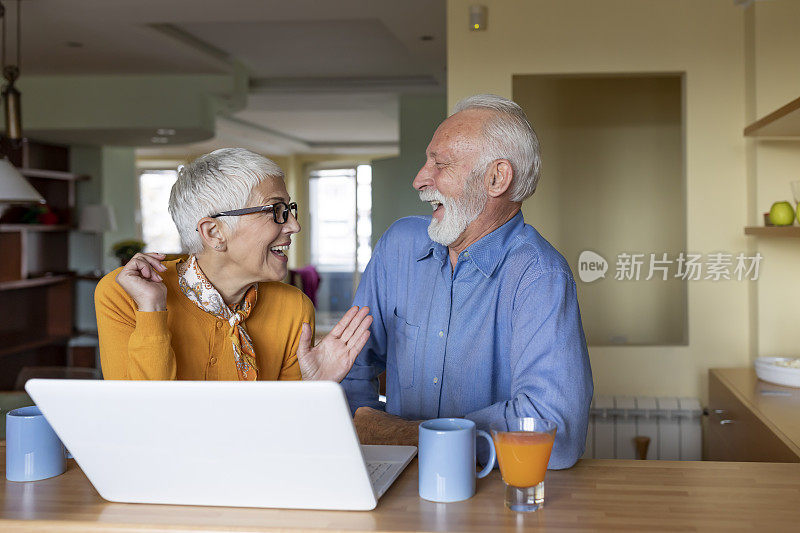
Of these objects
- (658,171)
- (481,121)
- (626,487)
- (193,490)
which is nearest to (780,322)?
(658,171)

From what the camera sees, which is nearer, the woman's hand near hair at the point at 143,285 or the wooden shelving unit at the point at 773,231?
the woman's hand near hair at the point at 143,285

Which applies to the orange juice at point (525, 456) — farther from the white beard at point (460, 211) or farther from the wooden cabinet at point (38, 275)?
the wooden cabinet at point (38, 275)

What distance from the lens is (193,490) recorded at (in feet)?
3.83

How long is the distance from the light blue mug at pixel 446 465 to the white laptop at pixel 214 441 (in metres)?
0.08

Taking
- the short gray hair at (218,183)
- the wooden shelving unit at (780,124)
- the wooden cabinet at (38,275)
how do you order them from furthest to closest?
the wooden cabinet at (38,275) → the wooden shelving unit at (780,124) → the short gray hair at (218,183)

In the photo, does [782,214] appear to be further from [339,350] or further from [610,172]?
[339,350]

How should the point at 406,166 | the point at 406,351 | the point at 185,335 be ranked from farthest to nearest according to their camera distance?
the point at 406,166 < the point at 406,351 < the point at 185,335

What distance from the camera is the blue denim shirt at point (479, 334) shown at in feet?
4.90

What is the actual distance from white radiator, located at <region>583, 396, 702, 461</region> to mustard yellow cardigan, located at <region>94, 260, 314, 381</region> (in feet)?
6.28

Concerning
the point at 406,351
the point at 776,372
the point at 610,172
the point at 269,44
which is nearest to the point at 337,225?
the point at 269,44

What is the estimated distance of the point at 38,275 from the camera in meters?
7.28

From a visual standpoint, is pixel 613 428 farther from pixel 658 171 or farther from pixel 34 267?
pixel 34 267

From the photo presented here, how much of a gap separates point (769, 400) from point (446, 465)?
78.6 inches

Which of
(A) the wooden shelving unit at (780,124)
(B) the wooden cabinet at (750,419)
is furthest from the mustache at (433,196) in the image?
(A) the wooden shelving unit at (780,124)
